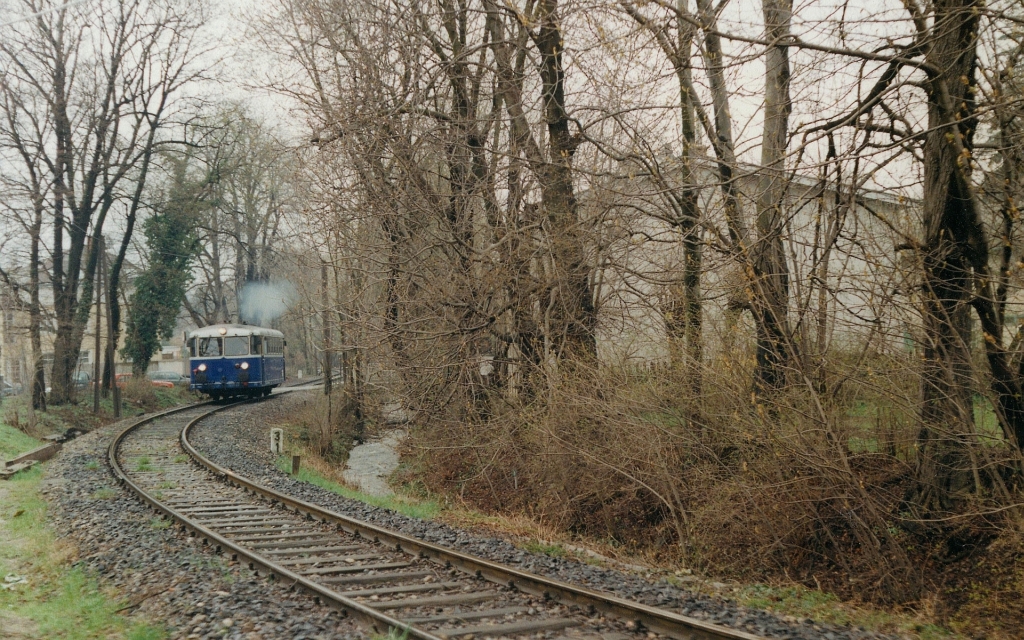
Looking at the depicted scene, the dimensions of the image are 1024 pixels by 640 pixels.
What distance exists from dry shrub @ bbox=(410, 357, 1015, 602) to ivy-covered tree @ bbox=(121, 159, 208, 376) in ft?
95.8

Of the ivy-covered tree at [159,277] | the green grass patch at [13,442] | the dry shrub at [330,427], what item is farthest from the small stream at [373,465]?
the ivy-covered tree at [159,277]

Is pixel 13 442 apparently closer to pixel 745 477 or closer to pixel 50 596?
pixel 50 596

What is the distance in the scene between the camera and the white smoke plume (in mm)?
46906

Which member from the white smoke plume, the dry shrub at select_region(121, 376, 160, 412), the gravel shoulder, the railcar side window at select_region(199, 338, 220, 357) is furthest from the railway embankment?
the white smoke plume

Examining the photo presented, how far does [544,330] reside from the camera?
45.3 feet

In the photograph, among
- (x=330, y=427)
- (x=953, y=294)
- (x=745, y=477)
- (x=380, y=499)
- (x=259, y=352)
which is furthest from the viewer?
(x=259, y=352)

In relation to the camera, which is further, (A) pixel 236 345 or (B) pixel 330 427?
(A) pixel 236 345

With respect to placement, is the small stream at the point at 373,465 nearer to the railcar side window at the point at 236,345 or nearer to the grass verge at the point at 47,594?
the grass verge at the point at 47,594

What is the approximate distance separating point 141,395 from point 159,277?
613 cm

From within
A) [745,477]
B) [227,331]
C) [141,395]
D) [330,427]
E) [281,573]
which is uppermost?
[227,331]

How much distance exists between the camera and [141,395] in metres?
34.5

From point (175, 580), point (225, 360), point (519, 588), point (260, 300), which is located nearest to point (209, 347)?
point (225, 360)

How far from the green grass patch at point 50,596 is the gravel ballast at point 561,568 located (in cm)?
343

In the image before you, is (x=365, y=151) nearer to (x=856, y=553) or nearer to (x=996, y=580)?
(x=856, y=553)
